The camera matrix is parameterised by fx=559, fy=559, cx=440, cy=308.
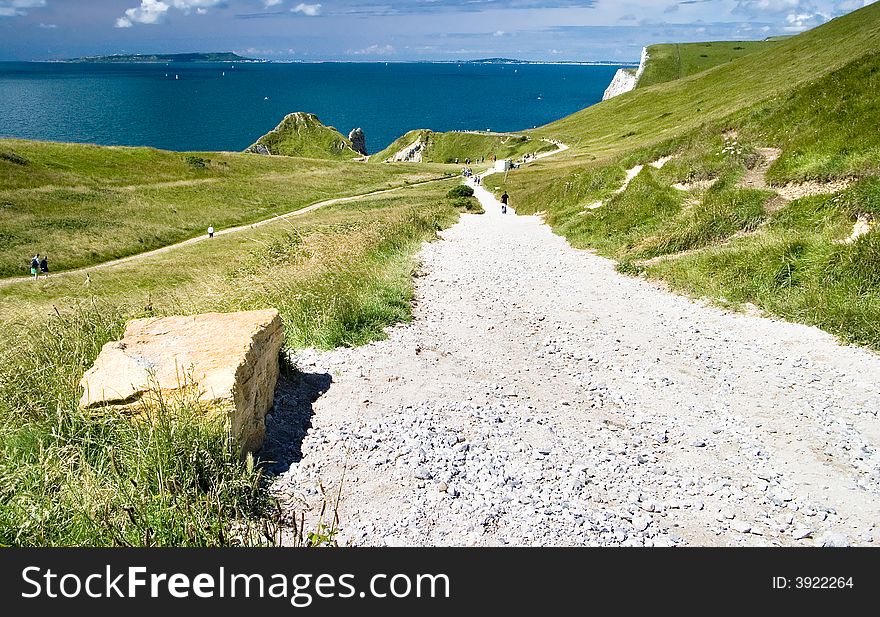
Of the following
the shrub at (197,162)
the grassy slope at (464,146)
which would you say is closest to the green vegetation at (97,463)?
the shrub at (197,162)

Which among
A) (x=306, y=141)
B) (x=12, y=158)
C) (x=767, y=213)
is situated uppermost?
(x=306, y=141)

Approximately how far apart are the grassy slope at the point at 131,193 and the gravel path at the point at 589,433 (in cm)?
4051

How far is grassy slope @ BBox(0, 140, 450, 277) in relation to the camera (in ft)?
150

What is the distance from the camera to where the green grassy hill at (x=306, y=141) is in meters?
167

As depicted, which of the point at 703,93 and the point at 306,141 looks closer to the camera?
the point at 703,93

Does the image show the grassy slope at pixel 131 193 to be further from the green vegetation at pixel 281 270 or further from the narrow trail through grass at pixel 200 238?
the narrow trail through grass at pixel 200 238

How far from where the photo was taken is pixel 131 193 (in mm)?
63875

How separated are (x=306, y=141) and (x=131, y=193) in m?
114

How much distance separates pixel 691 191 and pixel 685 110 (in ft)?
302

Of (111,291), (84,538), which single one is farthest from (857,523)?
(111,291)

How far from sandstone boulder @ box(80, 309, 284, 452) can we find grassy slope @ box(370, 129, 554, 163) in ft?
408

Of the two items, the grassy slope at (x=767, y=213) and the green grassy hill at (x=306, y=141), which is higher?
the green grassy hill at (x=306, y=141)

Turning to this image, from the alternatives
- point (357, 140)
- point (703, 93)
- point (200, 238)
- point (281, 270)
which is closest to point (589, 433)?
point (281, 270)

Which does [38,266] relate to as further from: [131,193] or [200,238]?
[131,193]
